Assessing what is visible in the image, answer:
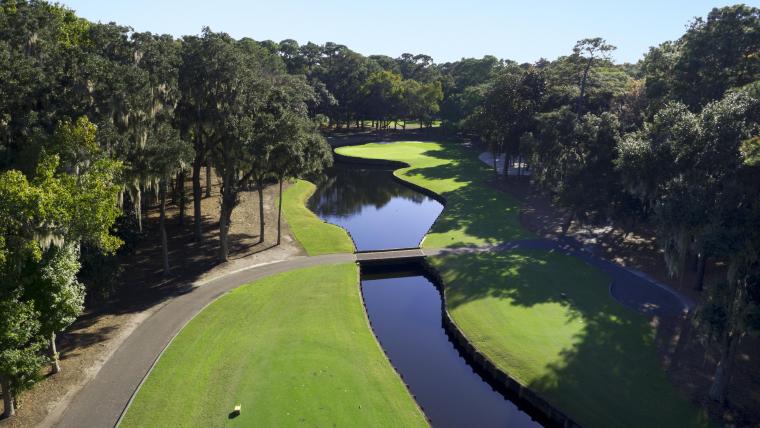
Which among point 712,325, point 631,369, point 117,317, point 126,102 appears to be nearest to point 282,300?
point 117,317

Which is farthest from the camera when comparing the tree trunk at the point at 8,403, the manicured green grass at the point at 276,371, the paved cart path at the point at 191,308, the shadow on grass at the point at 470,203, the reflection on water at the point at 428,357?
the shadow on grass at the point at 470,203

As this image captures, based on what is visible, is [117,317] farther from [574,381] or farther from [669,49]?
[669,49]

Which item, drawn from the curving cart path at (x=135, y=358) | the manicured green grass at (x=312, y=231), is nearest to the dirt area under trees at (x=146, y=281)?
the curving cart path at (x=135, y=358)

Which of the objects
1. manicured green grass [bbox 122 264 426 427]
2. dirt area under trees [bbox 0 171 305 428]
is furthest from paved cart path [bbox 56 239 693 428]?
manicured green grass [bbox 122 264 426 427]

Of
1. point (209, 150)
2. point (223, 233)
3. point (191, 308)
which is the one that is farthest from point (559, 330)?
point (209, 150)

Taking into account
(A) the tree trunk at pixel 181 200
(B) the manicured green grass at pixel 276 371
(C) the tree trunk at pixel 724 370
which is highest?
(A) the tree trunk at pixel 181 200

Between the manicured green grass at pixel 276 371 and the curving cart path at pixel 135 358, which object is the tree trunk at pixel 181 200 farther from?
the manicured green grass at pixel 276 371
